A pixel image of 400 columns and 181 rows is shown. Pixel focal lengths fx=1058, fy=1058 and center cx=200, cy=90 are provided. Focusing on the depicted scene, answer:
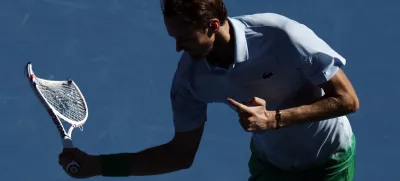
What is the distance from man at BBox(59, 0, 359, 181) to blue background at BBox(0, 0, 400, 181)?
3545mm

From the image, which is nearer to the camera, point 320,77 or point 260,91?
point 320,77

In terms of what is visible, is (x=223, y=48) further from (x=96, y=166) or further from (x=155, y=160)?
(x=96, y=166)

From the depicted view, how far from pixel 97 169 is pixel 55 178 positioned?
12.2 feet

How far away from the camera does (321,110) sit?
4.86 metres

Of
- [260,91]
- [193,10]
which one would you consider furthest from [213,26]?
[260,91]

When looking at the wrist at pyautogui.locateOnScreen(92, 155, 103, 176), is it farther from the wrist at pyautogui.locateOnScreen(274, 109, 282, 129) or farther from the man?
the wrist at pyautogui.locateOnScreen(274, 109, 282, 129)

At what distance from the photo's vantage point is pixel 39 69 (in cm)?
935

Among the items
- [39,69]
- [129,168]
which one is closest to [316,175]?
[129,168]

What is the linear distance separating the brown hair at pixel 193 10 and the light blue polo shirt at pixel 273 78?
0.22 m

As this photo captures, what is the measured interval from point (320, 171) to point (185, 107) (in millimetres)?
866

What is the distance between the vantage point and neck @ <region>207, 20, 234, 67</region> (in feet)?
15.8

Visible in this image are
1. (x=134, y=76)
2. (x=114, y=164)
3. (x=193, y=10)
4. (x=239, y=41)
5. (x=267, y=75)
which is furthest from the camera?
(x=134, y=76)

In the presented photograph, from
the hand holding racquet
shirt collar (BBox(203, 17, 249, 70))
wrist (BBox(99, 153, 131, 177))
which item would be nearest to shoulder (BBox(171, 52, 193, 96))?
shirt collar (BBox(203, 17, 249, 70))

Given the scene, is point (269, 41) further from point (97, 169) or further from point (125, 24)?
point (125, 24)
